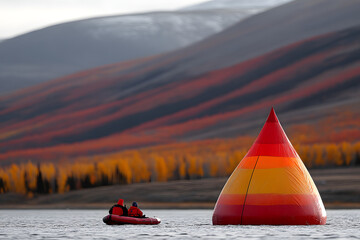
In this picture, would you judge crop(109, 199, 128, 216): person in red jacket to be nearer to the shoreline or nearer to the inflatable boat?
the inflatable boat

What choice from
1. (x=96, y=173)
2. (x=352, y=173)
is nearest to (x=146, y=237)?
(x=352, y=173)

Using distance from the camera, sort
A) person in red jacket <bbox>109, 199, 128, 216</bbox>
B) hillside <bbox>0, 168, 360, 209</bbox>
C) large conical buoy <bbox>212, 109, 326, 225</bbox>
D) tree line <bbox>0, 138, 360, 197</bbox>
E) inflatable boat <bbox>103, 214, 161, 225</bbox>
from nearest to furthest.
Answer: large conical buoy <bbox>212, 109, 326, 225</bbox>, inflatable boat <bbox>103, 214, 161, 225</bbox>, person in red jacket <bbox>109, 199, 128, 216</bbox>, hillside <bbox>0, 168, 360, 209</bbox>, tree line <bbox>0, 138, 360, 197</bbox>

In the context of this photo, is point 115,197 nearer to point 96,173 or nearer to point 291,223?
point 96,173

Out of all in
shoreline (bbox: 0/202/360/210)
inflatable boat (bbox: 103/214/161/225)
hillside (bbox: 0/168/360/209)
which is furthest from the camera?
hillside (bbox: 0/168/360/209)

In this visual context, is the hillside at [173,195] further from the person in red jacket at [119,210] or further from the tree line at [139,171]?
the person in red jacket at [119,210]

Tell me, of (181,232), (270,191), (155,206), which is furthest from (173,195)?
(270,191)

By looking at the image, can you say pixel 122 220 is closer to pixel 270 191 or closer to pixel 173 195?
pixel 270 191

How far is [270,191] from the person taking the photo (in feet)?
201

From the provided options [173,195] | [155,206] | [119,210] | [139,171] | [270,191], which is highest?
[139,171]

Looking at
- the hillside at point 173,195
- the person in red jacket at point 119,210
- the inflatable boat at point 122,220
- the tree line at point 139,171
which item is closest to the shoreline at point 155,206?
the hillside at point 173,195

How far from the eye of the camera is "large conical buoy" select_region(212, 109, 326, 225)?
200 feet

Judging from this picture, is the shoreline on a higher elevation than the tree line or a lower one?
lower

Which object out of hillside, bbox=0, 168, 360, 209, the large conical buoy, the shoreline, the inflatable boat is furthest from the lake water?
hillside, bbox=0, 168, 360, 209

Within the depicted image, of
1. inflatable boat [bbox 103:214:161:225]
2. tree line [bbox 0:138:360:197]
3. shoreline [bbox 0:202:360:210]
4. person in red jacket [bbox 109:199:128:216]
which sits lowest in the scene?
inflatable boat [bbox 103:214:161:225]
